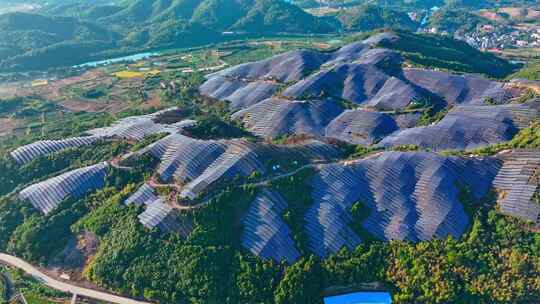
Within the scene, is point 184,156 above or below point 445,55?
above

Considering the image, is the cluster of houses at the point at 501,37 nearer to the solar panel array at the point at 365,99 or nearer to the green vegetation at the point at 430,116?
the solar panel array at the point at 365,99

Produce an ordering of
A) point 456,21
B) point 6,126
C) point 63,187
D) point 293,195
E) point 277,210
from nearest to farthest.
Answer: point 277,210 → point 293,195 → point 63,187 → point 6,126 → point 456,21

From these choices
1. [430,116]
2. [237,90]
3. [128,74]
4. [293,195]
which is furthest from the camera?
[128,74]

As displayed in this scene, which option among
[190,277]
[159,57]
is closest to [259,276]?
[190,277]

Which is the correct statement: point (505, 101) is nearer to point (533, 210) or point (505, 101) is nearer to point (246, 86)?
point (533, 210)

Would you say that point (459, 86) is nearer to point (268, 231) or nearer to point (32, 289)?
point (268, 231)

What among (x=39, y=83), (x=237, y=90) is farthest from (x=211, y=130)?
(x=39, y=83)

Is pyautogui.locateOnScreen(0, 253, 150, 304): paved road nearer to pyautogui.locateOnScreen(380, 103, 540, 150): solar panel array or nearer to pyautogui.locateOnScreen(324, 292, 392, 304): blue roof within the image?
pyautogui.locateOnScreen(324, 292, 392, 304): blue roof
